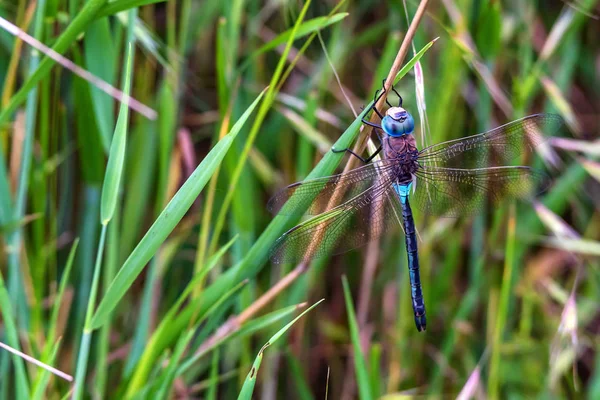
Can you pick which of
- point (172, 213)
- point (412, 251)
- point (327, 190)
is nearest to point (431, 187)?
point (412, 251)

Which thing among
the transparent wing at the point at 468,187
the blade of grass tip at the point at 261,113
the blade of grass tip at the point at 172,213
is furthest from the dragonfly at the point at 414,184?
the blade of grass tip at the point at 172,213

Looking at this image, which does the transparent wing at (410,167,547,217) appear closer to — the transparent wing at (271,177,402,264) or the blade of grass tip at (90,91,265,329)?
the transparent wing at (271,177,402,264)

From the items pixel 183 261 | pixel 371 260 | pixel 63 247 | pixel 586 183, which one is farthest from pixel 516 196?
pixel 63 247

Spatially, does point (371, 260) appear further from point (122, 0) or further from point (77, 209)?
point (122, 0)

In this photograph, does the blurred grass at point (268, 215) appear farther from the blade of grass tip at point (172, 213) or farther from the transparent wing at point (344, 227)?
the blade of grass tip at point (172, 213)

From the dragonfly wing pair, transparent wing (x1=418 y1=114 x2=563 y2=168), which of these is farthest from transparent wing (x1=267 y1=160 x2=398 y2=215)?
transparent wing (x1=418 y1=114 x2=563 y2=168)

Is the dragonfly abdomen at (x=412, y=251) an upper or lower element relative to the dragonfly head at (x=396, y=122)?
lower
